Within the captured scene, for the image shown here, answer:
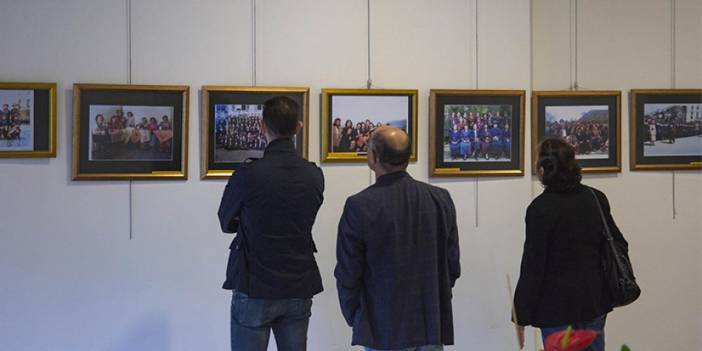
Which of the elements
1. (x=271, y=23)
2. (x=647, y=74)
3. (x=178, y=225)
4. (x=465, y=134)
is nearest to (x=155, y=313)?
(x=178, y=225)

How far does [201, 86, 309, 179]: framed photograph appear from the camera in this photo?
354cm

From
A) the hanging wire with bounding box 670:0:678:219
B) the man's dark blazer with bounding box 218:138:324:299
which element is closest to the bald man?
the man's dark blazer with bounding box 218:138:324:299

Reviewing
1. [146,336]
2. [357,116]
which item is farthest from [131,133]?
[357,116]

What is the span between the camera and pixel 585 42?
4133mm

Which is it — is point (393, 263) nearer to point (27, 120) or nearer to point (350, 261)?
point (350, 261)

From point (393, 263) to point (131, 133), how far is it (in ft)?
6.16

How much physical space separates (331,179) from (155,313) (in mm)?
1254

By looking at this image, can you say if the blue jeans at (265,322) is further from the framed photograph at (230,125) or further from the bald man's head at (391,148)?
the framed photograph at (230,125)

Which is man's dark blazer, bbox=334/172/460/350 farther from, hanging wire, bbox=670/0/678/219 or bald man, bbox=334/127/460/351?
hanging wire, bbox=670/0/678/219

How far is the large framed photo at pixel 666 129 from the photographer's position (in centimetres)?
411

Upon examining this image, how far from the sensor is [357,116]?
146 inches

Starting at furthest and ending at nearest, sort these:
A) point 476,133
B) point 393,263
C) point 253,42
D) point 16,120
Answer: point 476,133, point 253,42, point 16,120, point 393,263

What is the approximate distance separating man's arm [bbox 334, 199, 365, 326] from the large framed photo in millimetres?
2535

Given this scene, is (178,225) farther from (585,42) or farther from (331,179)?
(585,42)
